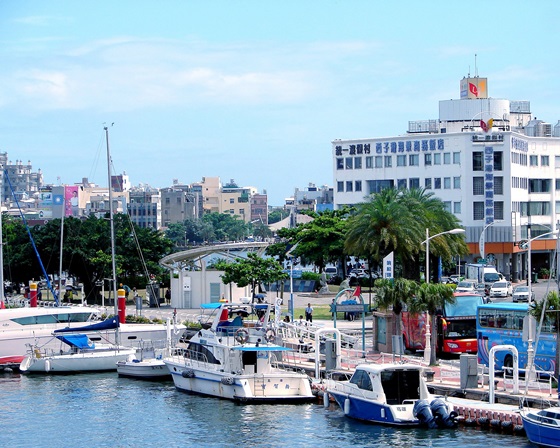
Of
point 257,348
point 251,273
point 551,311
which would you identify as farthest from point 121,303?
point 551,311

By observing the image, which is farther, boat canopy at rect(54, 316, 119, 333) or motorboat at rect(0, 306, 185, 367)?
motorboat at rect(0, 306, 185, 367)

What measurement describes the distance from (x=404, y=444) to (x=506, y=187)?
78.6 meters

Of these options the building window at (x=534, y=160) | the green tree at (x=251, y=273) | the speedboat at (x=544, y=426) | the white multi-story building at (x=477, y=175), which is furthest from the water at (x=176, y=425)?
the building window at (x=534, y=160)

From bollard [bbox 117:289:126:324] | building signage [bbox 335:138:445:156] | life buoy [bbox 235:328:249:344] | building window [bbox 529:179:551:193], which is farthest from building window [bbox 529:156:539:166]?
life buoy [bbox 235:328:249:344]

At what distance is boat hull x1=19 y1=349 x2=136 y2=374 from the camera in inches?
2148

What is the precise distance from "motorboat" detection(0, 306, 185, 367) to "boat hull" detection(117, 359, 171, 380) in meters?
4.87

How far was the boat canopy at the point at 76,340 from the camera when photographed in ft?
182

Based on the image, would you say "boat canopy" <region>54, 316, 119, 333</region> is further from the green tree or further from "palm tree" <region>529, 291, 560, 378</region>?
"palm tree" <region>529, 291, 560, 378</region>

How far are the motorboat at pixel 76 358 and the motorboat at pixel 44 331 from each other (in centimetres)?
151

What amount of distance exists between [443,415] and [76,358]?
916 inches

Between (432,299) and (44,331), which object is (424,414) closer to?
(432,299)

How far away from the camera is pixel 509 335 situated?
43.2 meters

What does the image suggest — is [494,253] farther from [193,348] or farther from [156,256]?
[193,348]

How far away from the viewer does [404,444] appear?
3559 centimetres
